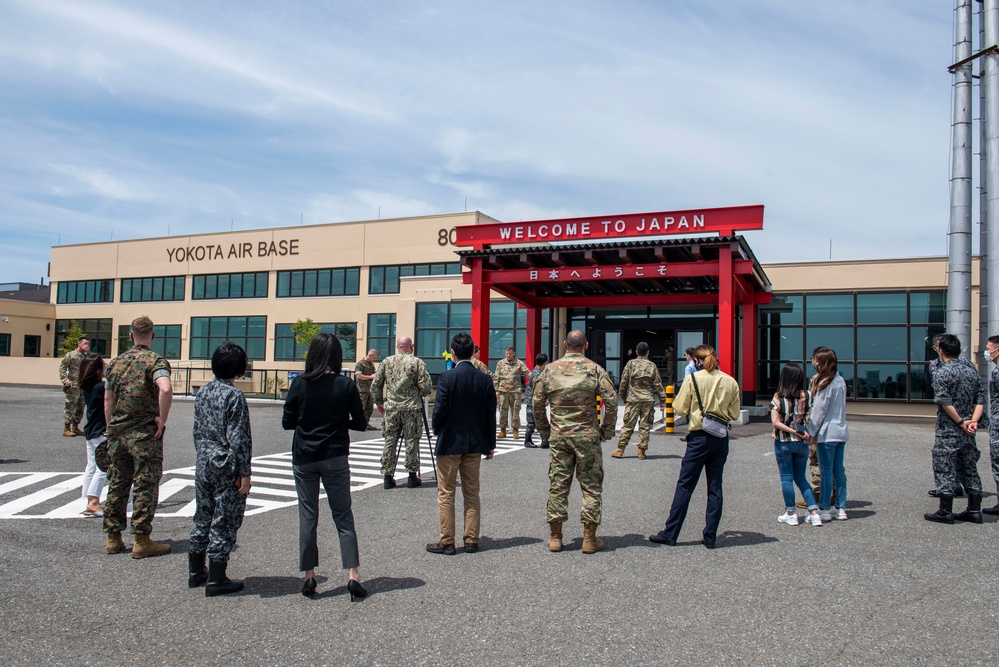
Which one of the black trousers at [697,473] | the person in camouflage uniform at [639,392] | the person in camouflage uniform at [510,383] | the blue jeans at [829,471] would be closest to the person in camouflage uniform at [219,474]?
the black trousers at [697,473]

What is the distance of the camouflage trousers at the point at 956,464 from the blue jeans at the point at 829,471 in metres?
0.88

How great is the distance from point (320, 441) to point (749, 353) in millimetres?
19457

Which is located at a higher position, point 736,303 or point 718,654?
point 736,303

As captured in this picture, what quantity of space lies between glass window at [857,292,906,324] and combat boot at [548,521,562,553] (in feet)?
68.7

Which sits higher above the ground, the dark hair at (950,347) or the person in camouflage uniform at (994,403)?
the dark hair at (950,347)

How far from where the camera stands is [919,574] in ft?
18.5

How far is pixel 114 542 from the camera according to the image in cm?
613

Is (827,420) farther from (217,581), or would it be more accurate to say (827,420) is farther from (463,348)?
(217,581)

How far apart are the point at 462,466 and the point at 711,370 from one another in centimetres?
239

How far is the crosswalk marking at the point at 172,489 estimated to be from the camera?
7.99 metres

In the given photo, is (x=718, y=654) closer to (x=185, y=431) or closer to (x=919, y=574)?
(x=919, y=574)

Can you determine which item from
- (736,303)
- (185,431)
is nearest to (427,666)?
(185,431)

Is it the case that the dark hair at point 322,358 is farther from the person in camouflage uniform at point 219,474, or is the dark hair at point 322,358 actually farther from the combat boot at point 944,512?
the combat boot at point 944,512

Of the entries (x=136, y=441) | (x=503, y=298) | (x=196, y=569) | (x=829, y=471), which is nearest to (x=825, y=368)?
(x=829, y=471)
